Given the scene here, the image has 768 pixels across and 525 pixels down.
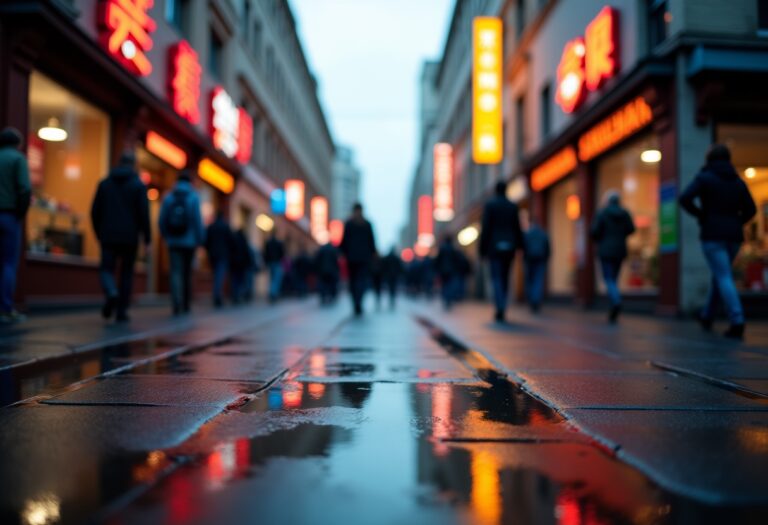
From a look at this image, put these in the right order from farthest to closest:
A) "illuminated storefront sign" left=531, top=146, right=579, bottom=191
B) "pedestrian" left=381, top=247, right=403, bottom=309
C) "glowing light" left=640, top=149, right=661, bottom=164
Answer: "pedestrian" left=381, top=247, right=403, bottom=309
"illuminated storefront sign" left=531, top=146, right=579, bottom=191
"glowing light" left=640, top=149, right=661, bottom=164

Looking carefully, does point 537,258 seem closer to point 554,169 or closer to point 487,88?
point 554,169

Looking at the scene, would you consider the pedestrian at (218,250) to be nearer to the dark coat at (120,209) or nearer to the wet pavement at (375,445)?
the dark coat at (120,209)

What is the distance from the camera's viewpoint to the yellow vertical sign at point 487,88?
21234 mm

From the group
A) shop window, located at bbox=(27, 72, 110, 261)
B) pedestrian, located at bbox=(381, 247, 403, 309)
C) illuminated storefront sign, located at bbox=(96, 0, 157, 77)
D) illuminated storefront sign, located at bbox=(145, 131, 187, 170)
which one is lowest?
pedestrian, located at bbox=(381, 247, 403, 309)

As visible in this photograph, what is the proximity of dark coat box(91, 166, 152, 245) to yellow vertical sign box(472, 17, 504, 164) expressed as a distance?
14699mm

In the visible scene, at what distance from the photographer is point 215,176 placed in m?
18.9

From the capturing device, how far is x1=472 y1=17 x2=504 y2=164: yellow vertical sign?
2123 cm

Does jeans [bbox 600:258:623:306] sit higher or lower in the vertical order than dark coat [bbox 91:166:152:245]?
lower

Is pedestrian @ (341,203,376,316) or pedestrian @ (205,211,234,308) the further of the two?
pedestrian @ (205,211,234,308)

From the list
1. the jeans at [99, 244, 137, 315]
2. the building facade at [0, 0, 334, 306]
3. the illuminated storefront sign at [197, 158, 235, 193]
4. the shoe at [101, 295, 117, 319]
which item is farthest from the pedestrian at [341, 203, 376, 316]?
the illuminated storefront sign at [197, 158, 235, 193]

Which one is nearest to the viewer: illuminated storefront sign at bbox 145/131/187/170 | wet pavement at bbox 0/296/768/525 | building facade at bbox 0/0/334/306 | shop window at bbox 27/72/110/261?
wet pavement at bbox 0/296/768/525

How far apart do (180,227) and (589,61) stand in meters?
8.98

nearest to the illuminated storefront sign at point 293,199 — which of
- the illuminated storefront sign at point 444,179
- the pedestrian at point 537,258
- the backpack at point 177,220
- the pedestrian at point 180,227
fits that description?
the illuminated storefront sign at point 444,179

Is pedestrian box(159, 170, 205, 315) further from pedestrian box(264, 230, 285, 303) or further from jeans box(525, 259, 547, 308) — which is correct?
pedestrian box(264, 230, 285, 303)
